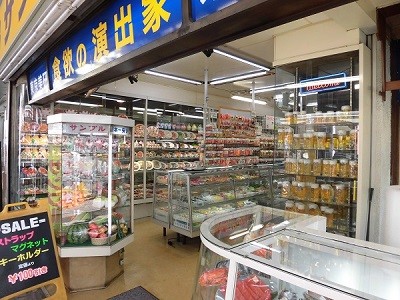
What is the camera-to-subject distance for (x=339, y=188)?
3428 millimetres

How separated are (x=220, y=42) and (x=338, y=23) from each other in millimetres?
2215

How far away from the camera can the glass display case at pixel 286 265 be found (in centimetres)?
135

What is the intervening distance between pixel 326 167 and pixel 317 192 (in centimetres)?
35

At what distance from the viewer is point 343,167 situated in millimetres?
3408

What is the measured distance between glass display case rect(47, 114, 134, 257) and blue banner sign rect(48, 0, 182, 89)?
0.81 metres

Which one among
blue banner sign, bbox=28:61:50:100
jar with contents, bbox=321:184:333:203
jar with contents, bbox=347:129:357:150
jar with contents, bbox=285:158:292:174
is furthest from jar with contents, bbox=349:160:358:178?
blue banner sign, bbox=28:61:50:100

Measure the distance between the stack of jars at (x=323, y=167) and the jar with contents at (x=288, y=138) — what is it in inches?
8.0

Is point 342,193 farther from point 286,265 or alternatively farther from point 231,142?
point 231,142

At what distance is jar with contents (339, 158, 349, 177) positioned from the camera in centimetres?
338

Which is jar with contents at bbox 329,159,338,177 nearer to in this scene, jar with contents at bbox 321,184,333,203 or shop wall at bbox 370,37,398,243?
jar with contents at bbox 321,184,333,203

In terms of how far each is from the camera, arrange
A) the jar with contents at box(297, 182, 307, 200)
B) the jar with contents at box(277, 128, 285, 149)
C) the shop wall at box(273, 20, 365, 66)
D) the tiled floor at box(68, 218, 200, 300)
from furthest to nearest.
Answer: the jar with contents at box(277, 128, 285, 149), the jar with contents at box(297, 182, 307, 200), the tiled floor at box(68, 218, 200, 300), the shop wall at box(273, 20, 365, 66)

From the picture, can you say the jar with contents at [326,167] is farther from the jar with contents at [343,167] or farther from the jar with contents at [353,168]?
the jar with contents at [353,168]

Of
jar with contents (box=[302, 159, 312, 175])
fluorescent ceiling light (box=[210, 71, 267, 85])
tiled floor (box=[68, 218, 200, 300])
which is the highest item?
fluorescent ceiling light (box=[210, 71, 267, 85])

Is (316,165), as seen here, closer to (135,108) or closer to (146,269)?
(146,269)
